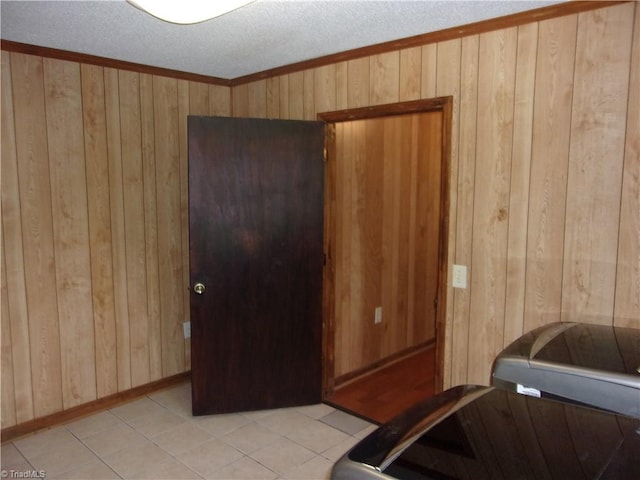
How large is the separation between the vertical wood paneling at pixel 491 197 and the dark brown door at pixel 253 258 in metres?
1.05

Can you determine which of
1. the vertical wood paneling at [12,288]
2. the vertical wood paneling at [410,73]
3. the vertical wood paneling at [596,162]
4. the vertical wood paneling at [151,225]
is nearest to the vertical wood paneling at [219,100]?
the vertical wood paneling at [151,225]

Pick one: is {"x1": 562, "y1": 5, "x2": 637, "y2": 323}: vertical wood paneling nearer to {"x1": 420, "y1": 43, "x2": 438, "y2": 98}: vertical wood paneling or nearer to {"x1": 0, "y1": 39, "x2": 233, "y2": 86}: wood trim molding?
{"x1": 420, "y1": 43, "x2": 438, "y2": 98}: vertical wood paneling

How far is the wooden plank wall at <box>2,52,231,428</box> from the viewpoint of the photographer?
8.77 ft

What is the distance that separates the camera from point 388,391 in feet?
11.2

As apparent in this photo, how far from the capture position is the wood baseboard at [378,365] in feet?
11.6

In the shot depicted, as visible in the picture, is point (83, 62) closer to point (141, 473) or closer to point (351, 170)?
point (351, 170)

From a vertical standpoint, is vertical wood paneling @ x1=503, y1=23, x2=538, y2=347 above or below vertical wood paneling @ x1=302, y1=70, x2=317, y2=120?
below

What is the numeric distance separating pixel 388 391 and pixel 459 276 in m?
1.32

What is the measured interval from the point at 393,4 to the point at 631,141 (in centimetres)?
118

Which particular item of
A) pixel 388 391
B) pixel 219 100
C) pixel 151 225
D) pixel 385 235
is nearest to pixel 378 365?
pixel 388 391

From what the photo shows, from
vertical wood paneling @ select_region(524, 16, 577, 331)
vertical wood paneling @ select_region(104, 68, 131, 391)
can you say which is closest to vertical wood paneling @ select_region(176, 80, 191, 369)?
vertical wood paneling @ select_region(104, 68, 131, 391)

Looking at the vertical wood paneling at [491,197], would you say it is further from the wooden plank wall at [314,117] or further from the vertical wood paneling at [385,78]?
the vertical wood paneling at [385,78]

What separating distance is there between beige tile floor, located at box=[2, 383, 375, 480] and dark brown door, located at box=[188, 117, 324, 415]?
0.16 meters

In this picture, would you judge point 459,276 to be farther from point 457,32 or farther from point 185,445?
point 185,445
